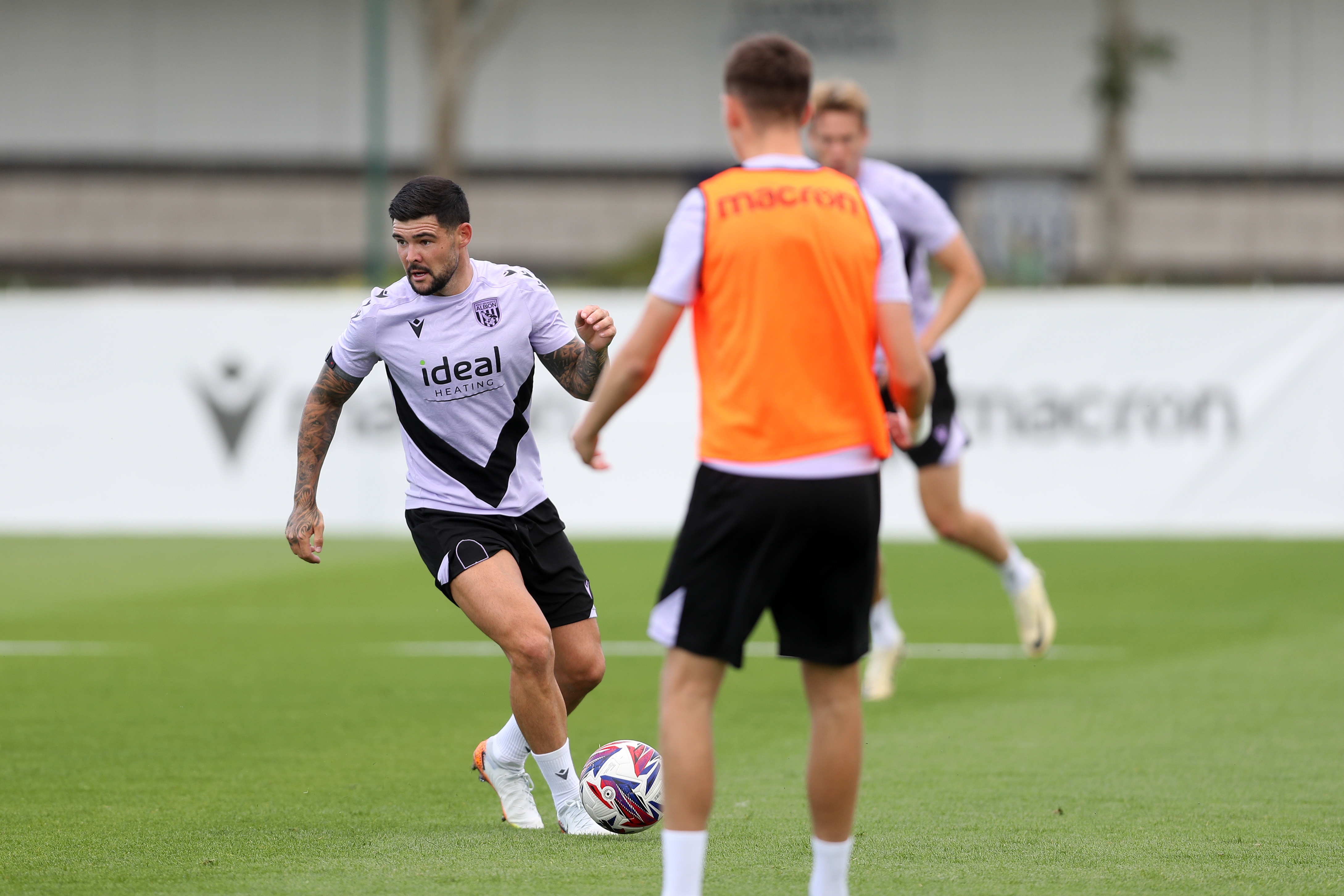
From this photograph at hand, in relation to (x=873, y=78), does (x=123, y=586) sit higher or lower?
lower

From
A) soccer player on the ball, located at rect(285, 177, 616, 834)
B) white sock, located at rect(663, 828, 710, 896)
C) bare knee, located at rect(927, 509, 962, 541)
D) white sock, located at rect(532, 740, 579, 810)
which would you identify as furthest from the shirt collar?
bare knee, located at rect(927, 509, 962, 541)

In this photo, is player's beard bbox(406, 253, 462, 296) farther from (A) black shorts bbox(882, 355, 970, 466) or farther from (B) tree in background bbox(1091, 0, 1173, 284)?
(B) tree in background bbox(1091, 0, 1173, 284)

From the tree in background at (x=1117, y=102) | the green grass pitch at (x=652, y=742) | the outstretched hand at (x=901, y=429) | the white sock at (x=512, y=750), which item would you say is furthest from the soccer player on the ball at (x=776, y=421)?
the tree in background at (x=1117, y=102)

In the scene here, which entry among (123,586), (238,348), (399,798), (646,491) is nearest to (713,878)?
(399,798)

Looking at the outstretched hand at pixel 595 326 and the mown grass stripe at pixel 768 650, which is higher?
the outstretched hand at pixel 595 326

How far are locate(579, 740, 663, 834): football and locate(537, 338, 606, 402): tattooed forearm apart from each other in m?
1.13

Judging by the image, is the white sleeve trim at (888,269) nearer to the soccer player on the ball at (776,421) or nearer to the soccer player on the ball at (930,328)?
the soccer player on the ball at (776,421)

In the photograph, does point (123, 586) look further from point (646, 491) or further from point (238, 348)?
point (646, 491)

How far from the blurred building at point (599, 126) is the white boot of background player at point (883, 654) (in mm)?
22726

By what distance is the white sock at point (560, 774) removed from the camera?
17.2 ft

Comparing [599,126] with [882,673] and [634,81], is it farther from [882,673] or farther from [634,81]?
[882,673]

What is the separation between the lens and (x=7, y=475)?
14.9m

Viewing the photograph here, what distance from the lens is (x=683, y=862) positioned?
387cm

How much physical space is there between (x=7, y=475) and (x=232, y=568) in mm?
3310
